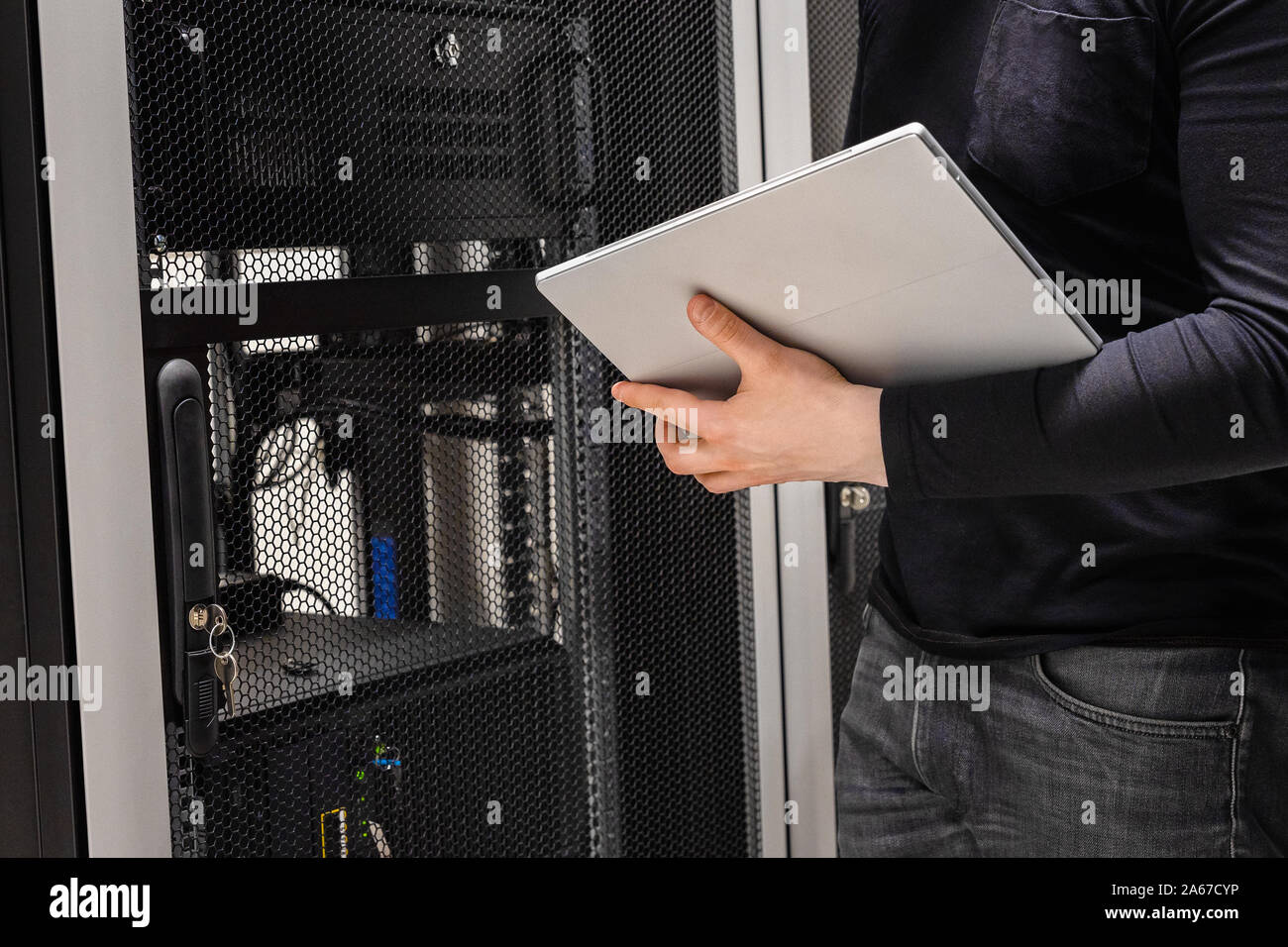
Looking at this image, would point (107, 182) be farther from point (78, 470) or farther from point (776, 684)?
point (776, 684)

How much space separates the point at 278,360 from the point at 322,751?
1.22ft

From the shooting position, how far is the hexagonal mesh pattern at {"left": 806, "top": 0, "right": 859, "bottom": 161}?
137 cm

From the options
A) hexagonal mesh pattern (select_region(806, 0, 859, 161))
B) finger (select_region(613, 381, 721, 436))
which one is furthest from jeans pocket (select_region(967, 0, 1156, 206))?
hexagonal mesh pattern (select_region(806, 0, 859, 161))

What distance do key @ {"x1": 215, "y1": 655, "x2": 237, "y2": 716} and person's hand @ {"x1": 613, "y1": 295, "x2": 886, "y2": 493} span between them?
441 millimetres

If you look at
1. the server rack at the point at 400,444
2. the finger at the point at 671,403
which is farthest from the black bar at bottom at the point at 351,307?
the finger at the point at 671,403

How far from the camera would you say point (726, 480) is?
3.06 ft

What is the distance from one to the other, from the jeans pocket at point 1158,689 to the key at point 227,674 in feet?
2.32

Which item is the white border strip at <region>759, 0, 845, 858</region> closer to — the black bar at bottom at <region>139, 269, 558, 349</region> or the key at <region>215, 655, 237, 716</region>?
the black bar at bottom at <region>139, 269, 558, 349</region>

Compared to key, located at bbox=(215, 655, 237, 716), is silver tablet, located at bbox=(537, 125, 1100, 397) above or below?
above

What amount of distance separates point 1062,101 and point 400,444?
66 cm

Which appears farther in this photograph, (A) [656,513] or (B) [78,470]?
(A) [656,513]

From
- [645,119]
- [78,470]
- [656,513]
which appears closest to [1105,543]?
[656,513]

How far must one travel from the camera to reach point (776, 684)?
1354 mm

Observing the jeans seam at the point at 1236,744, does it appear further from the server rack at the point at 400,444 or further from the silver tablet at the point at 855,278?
the server rack at the point at 400,444
